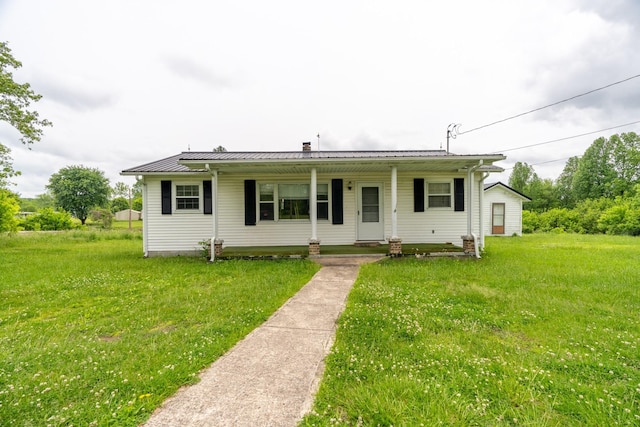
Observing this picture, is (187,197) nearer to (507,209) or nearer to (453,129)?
(453,129)

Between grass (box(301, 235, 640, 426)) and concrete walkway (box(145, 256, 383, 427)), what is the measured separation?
0.59 feet

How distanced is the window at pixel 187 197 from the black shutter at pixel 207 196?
0.25 metres

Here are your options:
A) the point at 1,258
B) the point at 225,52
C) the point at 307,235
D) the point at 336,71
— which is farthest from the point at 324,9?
the point at 1,258

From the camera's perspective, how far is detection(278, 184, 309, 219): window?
8906 millimetres

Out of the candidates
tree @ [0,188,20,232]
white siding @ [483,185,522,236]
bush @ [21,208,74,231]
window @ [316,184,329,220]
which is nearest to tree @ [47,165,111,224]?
bush @ [21,208,74,231]

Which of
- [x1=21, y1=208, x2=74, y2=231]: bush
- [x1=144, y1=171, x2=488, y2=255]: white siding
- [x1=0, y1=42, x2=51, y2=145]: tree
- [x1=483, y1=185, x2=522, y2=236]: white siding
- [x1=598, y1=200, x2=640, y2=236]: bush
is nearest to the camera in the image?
[x1=144, y1=171, x2=488, y2=255]: white siding

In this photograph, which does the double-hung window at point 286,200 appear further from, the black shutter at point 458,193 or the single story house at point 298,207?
the black shutter at point 458,193

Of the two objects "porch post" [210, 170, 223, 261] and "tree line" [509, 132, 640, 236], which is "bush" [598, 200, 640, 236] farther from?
"porch post" [210, 170, 223, 261]

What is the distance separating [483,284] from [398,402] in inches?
162

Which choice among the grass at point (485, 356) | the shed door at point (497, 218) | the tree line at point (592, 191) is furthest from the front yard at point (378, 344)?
the tree line at point (592, 191)

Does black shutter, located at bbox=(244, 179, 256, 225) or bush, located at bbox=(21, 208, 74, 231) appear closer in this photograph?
black shutter, located at bbox=(244, 179, 256, 225)

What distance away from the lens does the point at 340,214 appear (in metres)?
8.77

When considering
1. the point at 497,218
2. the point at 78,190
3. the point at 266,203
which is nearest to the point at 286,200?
the point at 266,203

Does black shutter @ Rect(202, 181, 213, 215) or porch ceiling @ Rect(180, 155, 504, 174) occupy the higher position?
porch ceiling @ Rect(180, 155, 504, 174)
